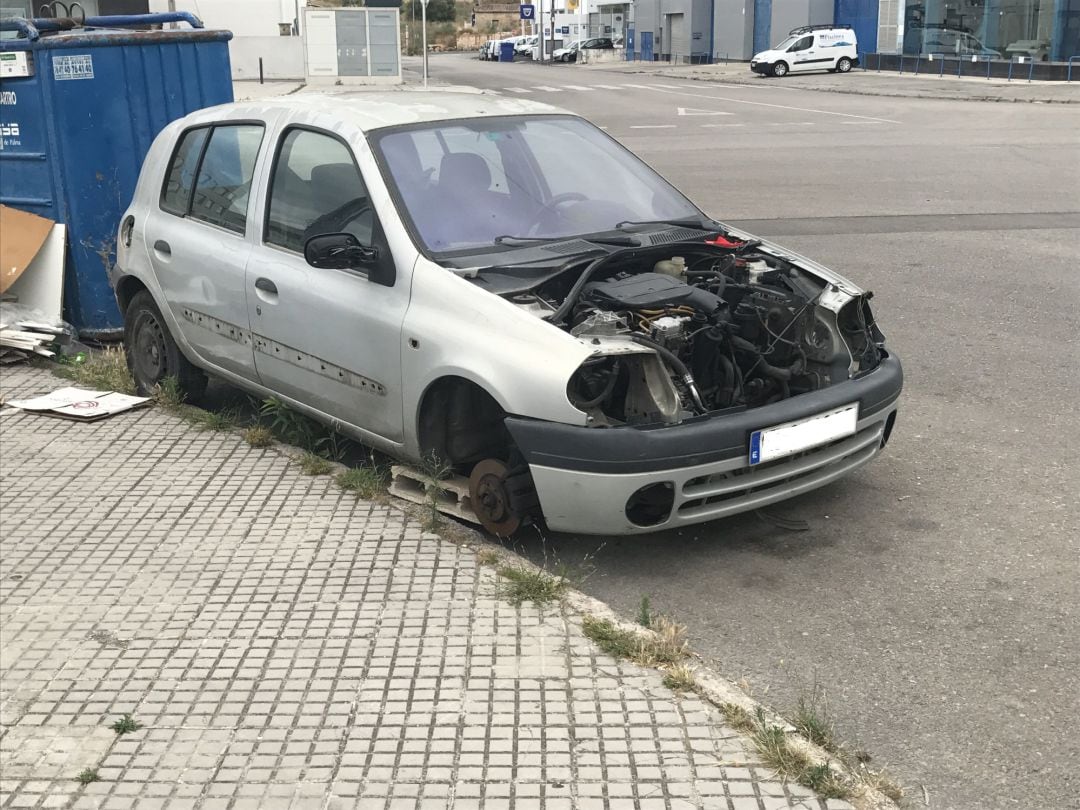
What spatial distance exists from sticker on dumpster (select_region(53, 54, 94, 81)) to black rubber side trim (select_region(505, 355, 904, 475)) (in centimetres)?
498

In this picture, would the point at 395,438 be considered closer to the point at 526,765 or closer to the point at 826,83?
the point at 526,765

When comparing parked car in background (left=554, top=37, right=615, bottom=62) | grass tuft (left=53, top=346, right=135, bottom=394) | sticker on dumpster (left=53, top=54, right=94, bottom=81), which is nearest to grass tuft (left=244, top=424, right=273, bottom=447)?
grass tuft (left=53, top=346, right=135, bottom=394)

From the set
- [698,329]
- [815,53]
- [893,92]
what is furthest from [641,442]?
[815,53]

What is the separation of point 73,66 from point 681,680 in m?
6.25

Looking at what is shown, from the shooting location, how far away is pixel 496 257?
202 inches

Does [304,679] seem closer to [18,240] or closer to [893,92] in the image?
[18,240]

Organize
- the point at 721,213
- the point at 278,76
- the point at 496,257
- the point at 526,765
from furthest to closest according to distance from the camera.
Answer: the point at 278,76 < the point at 721,213 < the point at 496,257 < the point at 526,765

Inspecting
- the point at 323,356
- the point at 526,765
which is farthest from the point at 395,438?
the point at 526,765

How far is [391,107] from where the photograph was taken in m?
5.79

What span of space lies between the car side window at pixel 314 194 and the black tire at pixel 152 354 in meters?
1.32

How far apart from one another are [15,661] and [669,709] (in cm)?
215

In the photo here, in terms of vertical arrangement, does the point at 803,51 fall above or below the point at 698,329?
above

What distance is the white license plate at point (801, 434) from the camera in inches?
182

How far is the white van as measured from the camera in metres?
46.8
